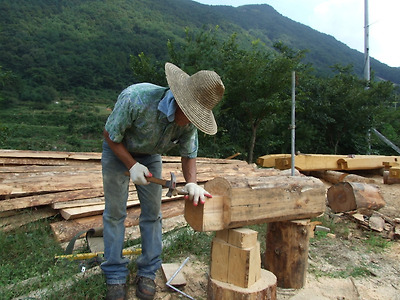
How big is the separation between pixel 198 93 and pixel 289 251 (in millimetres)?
1687

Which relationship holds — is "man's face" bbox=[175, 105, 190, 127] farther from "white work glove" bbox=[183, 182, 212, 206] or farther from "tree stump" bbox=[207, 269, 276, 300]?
"tree stump" bbox=[207, 269, 276, 300]

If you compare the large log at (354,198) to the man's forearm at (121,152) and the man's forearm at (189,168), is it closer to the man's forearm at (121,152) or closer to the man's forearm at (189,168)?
the man's forearm at (189,168)

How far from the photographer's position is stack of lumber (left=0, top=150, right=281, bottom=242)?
3.63m

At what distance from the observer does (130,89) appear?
7.49 feet

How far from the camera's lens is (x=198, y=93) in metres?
2.18

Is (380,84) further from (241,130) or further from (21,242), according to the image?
(21,242)

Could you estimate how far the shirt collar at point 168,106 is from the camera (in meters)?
2.18

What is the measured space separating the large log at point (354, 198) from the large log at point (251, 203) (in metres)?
2.84

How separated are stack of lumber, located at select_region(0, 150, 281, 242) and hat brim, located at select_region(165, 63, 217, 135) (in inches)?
86.4

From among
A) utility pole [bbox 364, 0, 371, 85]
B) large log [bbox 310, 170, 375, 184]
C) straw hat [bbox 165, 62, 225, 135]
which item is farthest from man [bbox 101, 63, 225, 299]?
utility pole [bbox 364, 0, 371, 85]

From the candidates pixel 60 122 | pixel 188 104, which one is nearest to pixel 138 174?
pixel 188 104

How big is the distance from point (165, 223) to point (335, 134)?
12.4 m

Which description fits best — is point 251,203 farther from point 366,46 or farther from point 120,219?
point 366,46

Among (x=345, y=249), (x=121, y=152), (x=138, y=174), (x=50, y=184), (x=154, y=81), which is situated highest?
(x=154, y=81)
